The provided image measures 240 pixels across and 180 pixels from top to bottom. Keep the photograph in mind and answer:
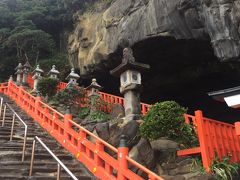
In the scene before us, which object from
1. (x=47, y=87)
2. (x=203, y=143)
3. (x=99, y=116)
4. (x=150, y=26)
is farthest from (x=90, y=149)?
(x=47, y=87)

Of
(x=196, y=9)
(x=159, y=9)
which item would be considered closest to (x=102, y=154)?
(x=196, y=9)

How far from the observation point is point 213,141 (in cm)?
721

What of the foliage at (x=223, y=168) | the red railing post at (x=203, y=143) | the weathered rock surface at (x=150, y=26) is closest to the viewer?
the foliage at (x=223, y=168)

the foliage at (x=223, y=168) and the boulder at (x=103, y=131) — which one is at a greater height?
the boulder at (x=103, y=131)

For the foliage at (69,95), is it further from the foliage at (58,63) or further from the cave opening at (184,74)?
the foliage at (58,63)

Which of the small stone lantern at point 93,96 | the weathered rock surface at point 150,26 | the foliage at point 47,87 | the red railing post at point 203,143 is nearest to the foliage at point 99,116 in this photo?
the small stone lantern at point 93,96

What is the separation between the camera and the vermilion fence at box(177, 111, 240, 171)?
22.6 feet

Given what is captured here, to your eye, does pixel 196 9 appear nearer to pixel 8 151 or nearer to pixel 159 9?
pixel 159 9

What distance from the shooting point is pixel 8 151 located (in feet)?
26.8

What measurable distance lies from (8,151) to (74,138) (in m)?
1.77

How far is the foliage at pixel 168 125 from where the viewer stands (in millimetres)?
7758

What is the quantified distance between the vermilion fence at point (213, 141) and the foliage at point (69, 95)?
24.6 feet

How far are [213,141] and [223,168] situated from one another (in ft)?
2.25

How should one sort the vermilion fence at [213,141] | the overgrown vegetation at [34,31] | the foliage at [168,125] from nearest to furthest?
the vermilion fence at [213,141] → the foliage at [168,125] → the overgrown vegetation at [34,31]
